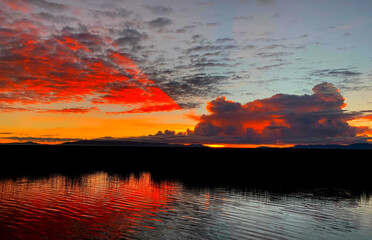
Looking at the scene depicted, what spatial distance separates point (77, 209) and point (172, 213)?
7.72 metres

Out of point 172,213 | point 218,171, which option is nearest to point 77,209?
point 172,213

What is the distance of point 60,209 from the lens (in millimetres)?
24750

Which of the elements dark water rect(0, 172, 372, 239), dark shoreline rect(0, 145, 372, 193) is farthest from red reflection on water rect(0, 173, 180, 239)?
dark shoreline rect(0, 145, 372, 193)

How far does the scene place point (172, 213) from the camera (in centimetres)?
2492

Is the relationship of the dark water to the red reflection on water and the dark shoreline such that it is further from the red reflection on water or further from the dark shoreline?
the dark shoreline

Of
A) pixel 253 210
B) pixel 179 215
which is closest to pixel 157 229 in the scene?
pixel 179 215

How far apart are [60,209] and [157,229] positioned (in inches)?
377

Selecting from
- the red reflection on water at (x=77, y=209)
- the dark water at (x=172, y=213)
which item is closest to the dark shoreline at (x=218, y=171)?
the dark water at (x=172, y=213)

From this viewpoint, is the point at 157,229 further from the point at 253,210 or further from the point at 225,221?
the point at 253,210

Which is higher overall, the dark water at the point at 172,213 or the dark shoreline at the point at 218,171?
the dark water at the point at 172,213

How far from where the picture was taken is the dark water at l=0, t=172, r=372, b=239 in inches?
750

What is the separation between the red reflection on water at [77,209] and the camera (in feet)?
60.8

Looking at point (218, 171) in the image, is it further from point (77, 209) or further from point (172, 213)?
point (77, 209)

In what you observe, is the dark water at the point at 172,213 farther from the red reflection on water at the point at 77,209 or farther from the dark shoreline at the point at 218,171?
the dark shoreline at the point at 218,171
